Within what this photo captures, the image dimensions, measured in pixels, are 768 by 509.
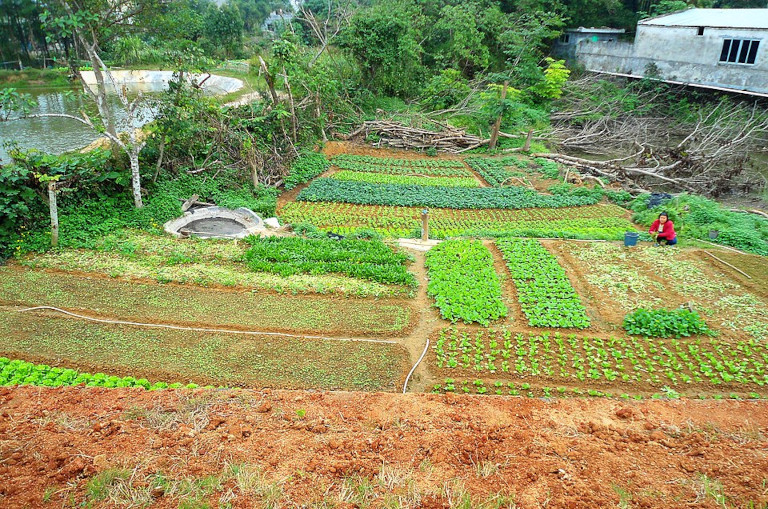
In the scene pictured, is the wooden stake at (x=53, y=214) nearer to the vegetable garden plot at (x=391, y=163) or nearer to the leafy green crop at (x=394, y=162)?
the vegetable garden plot at (x=391, y=163)

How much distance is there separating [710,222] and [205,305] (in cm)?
1608

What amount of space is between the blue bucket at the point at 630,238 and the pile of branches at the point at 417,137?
13814 mm

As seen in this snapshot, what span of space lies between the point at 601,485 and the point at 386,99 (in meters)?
29.1

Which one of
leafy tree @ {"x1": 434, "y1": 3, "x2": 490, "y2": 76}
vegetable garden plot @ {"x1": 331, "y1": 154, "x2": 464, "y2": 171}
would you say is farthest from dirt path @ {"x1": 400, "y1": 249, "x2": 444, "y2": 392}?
leafy tree @ {"x1": 434, "y1": 3, "x2": 490, "y2": 76}

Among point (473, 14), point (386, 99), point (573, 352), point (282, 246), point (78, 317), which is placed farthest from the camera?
point (473, 14)

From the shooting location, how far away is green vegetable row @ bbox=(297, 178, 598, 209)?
1902 centimetres

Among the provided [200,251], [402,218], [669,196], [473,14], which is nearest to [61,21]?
[200,251]

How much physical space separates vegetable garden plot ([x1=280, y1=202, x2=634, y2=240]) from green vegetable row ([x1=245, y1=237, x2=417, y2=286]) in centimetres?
175

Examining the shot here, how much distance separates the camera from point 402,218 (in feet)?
57.2

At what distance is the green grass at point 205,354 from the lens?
8711 millimetres

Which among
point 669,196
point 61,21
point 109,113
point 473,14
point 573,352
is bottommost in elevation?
point 573,352

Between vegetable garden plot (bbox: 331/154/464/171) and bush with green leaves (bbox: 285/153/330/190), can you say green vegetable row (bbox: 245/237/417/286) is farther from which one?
vegetable garden plot (bbox: 331/154/464/171)

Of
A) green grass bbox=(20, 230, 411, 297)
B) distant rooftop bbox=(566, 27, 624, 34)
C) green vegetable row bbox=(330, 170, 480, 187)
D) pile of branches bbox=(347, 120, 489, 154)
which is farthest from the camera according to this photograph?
distant rooftop bbox=(566, 27, 624, 34)

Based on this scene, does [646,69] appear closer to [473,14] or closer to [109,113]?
[473,14]
